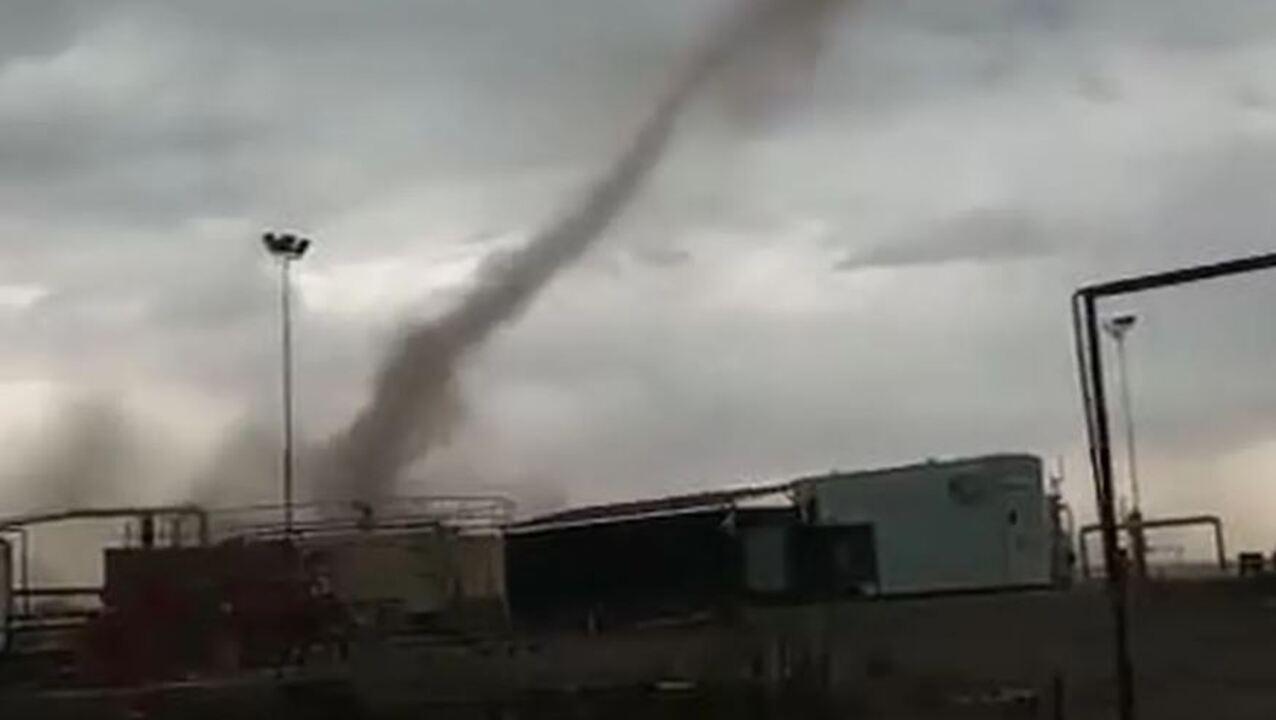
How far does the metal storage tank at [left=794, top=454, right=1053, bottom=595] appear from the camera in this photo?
2201 inches

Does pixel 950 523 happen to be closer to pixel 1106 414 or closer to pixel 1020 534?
pixel 1020 534

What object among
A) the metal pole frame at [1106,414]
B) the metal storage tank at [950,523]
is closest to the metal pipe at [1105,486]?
the metal pole frame at [1106,414]

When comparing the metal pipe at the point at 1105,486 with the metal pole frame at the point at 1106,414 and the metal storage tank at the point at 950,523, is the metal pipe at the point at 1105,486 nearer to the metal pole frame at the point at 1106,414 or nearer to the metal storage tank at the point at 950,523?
the metal pole frame at the point at 1106,414

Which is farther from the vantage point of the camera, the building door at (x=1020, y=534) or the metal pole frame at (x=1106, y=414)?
the building door at (x=1020, y=534)

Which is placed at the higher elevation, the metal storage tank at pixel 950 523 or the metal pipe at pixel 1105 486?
the metal storage tank at pixel 950 523

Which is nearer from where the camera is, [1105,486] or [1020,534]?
[1105,486]

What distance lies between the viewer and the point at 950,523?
188 feet

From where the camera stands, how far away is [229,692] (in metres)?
33.0

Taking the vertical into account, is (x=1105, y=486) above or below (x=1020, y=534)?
below

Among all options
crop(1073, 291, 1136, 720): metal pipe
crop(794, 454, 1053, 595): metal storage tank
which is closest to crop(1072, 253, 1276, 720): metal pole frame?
crop(1073, 291, 1136, 720): metal pipe

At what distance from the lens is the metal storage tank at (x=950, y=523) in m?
55.9

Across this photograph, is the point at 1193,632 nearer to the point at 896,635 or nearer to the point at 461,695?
the point at 896,635

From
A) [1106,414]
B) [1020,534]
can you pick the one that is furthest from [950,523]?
[1106,414]

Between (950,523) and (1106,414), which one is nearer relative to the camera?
(1106,414)
